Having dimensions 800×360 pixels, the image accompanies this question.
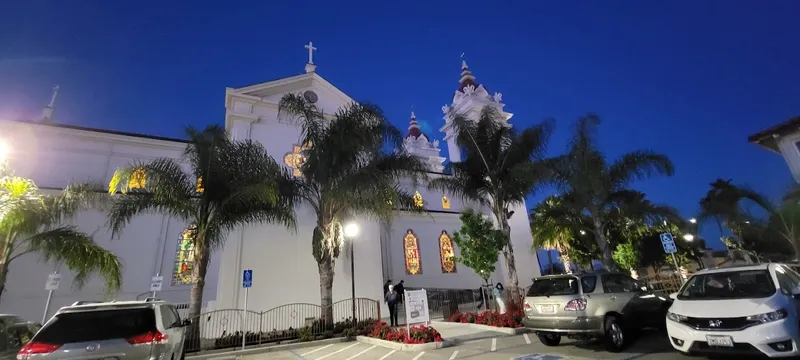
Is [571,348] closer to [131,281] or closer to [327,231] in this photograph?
[327,231]

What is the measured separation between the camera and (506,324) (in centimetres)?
1202

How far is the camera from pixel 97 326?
591 cm

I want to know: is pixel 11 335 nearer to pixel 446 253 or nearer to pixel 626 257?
pixel 626 257

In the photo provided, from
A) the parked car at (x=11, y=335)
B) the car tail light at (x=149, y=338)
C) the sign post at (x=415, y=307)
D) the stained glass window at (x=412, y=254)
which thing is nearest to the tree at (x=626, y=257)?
the stained glass window at (x=412, y=254)

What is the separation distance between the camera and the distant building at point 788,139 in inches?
785

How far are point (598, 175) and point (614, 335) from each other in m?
9.43

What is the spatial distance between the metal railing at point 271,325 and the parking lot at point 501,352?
1460mm

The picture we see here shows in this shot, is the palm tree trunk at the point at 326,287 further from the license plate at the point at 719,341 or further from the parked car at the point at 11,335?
the license plate at the point at 719,341

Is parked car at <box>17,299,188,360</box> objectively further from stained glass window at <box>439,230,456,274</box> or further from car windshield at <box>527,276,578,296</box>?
stained glass window at <box>439,230,456,274</box>

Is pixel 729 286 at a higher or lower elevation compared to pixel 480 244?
lower

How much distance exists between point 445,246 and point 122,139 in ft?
78.0

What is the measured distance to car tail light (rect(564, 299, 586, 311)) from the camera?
24.2ft

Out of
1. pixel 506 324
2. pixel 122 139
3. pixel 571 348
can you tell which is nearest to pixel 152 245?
pixel 122 139

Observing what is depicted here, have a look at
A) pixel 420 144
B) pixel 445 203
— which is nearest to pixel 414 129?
pixel 420 144
